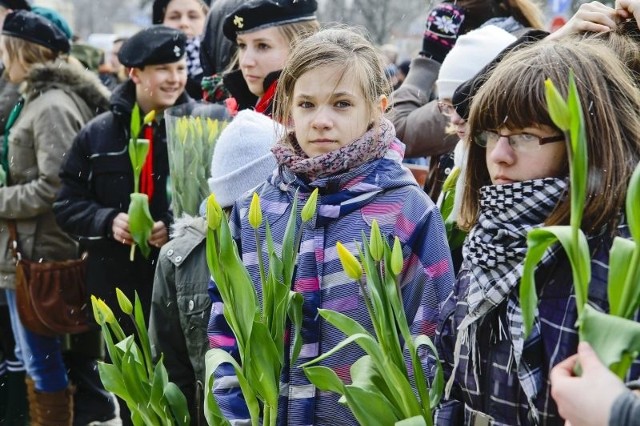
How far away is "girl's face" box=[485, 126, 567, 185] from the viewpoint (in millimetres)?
1838

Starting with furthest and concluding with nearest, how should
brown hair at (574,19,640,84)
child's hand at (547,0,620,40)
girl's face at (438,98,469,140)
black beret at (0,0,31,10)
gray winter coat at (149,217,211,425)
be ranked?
black beret at (0,0,31,10) → gray winter coat at (149,217,211,425) → girl's face at (438,98,469,140) → child's hand at (547,0,620,40) → brown hair at (574,19,640,84)

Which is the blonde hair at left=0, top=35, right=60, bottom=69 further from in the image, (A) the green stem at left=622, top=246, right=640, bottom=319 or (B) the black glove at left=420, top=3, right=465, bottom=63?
(A) the green stem at left=622, top=246, right=640, bottom=319

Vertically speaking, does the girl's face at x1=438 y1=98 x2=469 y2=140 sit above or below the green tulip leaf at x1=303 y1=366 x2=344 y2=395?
above

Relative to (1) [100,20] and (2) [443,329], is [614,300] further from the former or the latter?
(1) [100,20]

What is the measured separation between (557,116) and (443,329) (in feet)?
2.29

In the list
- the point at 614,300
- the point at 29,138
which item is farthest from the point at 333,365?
the point at 29,138

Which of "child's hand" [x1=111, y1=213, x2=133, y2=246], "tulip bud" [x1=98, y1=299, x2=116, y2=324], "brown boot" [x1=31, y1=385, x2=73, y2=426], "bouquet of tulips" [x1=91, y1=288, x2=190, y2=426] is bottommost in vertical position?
"brown boot" [x1=31, y1=385, x2=73, y2=426]

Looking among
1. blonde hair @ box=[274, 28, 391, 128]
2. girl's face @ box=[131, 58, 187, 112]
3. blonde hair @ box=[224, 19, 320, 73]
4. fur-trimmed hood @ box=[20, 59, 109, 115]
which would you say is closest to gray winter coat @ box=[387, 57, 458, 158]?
blonde hair @ box=[224, 19, 320, 73]

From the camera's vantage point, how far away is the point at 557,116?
4.68 ft

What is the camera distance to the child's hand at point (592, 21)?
2.21m

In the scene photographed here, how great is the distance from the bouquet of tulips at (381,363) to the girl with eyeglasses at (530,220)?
103 millimetres

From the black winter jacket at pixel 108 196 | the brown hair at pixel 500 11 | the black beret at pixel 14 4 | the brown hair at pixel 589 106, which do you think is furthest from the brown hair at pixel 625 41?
the black beret at pixel 14 4

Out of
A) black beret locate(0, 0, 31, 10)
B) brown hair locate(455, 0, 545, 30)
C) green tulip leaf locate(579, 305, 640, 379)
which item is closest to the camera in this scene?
green tulip leaf locate(579, 305, 640, 379)

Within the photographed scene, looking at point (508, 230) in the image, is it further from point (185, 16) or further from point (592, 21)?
point (185, 16)
